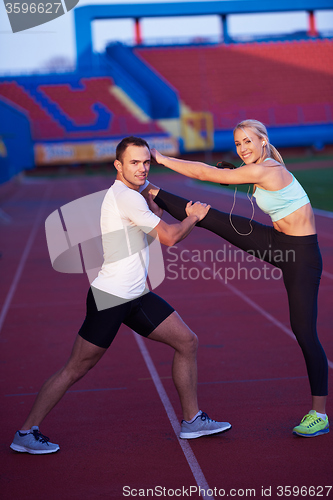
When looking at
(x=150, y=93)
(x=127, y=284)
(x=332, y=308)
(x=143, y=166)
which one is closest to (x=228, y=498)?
(x=127, y=284)

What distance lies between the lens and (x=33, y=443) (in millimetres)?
3920

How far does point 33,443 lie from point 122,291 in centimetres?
105

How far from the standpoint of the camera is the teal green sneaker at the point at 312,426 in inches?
159

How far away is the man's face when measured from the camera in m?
3.82

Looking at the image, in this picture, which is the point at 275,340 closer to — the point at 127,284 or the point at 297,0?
the point at 127,284

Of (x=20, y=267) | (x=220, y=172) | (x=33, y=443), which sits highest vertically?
(x=220, y=172)

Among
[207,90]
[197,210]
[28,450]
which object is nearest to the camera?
[28,450]

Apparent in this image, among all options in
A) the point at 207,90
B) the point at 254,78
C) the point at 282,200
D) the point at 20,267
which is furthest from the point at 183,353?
the point at 254,78

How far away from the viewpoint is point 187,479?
3.59m

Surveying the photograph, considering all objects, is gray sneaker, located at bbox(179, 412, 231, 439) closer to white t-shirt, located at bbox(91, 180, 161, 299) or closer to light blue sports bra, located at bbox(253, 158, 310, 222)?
white t-shirt, located at bbox(91, 180, 161, 299)

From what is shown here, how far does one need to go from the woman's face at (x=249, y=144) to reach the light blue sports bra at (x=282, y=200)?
0.21m

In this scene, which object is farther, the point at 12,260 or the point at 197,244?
the point at 197,244

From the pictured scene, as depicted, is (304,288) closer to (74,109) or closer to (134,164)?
(134,164)

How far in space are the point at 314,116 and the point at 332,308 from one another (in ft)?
122
